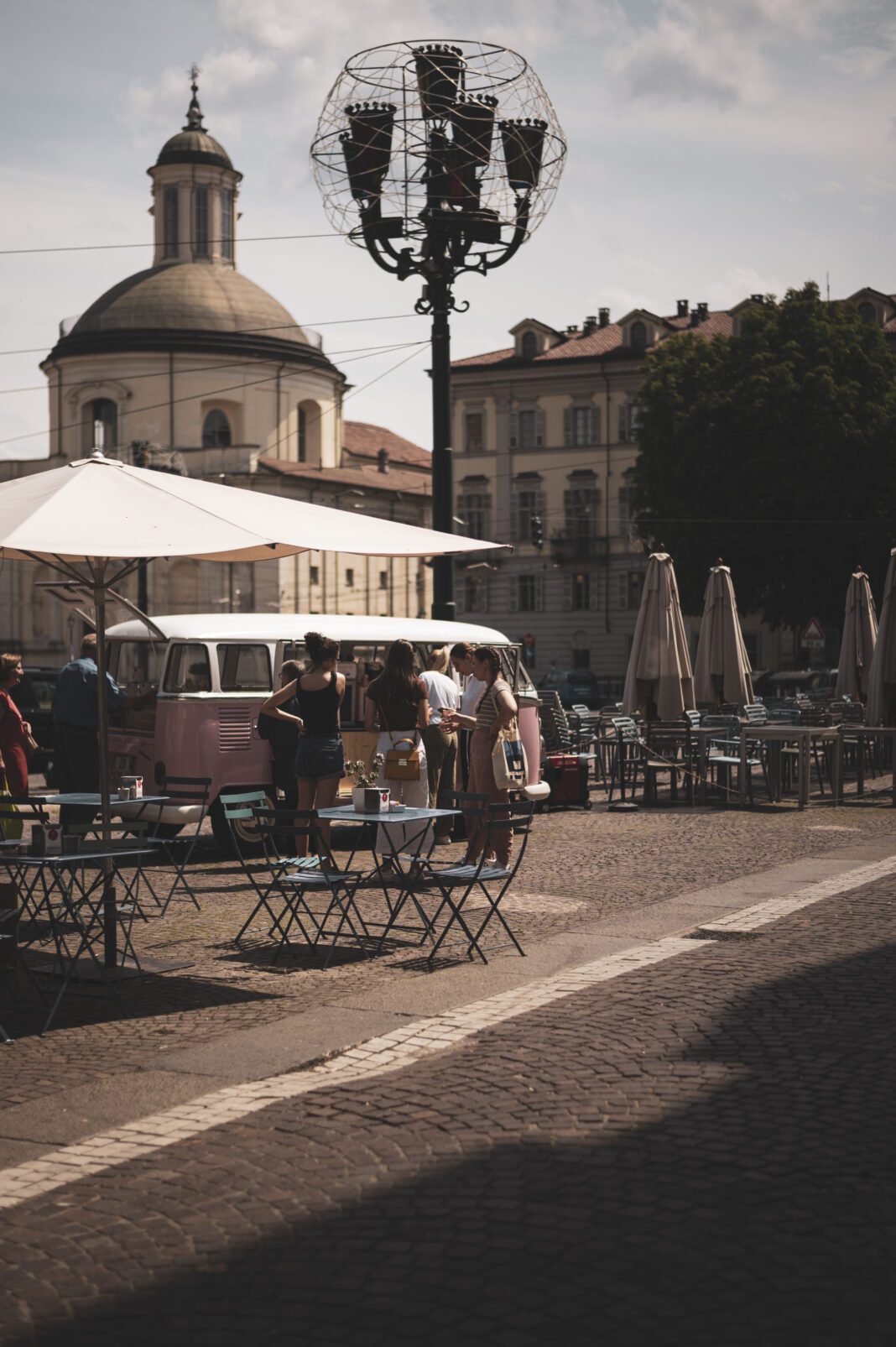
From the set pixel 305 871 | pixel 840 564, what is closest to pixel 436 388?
pixel 305 871

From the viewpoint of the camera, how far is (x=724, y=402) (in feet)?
167

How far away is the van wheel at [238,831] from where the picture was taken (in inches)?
600

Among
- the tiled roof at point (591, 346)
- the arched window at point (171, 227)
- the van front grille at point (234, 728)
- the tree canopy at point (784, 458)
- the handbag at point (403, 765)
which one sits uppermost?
the arched window at point (171, 227)

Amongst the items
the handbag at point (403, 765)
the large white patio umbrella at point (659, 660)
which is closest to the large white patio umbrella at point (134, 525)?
the handbag at point (403, 765)

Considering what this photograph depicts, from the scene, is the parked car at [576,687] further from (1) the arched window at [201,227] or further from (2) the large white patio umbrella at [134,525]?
(2) the large white patio umbrella at [134,525]

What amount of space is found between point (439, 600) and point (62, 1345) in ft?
55.2

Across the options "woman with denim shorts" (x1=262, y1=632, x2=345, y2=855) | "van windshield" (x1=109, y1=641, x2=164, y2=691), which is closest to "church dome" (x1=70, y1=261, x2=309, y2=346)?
"van windshield" (x1=109, y1=641, x2=164, y2=691)

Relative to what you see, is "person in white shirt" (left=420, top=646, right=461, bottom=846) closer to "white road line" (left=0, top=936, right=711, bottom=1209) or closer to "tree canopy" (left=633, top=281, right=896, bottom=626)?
"white road line" (left=0, top=936, right=711, bottom=1209)

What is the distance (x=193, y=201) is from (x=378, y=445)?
2219cm

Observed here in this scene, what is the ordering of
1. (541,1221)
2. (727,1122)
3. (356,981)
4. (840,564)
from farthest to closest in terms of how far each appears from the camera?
(840,564) → (356,981) → (727,1122) → (541,1221)

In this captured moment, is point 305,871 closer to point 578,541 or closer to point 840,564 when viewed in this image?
point 840,564

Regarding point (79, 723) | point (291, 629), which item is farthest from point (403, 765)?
point (79, 723)

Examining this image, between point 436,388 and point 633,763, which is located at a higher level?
point 436,388

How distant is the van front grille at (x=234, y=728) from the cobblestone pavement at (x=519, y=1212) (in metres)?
7.94
